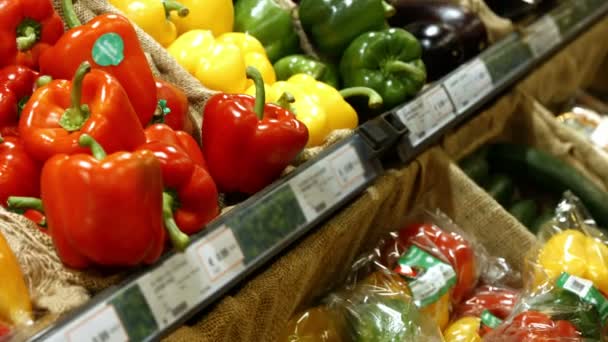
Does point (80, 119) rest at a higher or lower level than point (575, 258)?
higher

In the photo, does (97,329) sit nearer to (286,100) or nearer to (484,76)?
(286,100)

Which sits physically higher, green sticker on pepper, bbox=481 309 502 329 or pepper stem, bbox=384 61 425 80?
pepper stem, bbox=384 61 425 80

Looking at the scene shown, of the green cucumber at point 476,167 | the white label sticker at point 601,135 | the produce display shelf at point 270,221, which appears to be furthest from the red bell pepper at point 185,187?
the white label sticker at point 601,135

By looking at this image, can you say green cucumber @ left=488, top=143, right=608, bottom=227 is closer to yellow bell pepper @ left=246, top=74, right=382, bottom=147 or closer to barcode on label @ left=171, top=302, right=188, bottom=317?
yellow bell pepper @ left=246, top=74, right=382, bottom=147

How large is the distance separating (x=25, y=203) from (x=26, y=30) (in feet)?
1.20

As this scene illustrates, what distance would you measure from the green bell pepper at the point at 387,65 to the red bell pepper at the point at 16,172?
0.84 meters

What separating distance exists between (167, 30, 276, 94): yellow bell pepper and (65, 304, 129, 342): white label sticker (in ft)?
2.15

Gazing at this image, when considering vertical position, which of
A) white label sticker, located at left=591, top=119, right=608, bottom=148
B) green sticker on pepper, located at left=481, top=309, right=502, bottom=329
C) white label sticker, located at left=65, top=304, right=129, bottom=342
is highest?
white label sticker, located at left=65, top=304, right=129, bottom=342

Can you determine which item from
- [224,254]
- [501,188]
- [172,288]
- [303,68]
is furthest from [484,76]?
[172,288]

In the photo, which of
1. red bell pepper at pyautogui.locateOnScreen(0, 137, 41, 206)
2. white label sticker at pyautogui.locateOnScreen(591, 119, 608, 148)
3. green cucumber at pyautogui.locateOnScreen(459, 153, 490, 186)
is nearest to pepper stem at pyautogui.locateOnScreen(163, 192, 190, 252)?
red bell pepper at pyautogui.locateOnScreen(0, 137, 41, 206)

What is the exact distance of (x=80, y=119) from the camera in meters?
0.98

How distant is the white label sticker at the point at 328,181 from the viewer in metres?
1.20

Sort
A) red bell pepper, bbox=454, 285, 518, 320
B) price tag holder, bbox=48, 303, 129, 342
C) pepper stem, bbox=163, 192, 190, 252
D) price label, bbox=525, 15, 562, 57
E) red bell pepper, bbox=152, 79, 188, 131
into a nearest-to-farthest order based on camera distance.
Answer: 1. price tag holder, bbox=48, 303, 129, 342
2. pepper stem, bbox=163, 192, 190, 252
3. red bell pepper, bbox=152, 79, 188, 131
4. red bell pepper, bbox=454, 285, 518, 320
5. price label, bbox=525, 15, 562, 57

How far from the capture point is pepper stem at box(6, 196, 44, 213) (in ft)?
3.13
